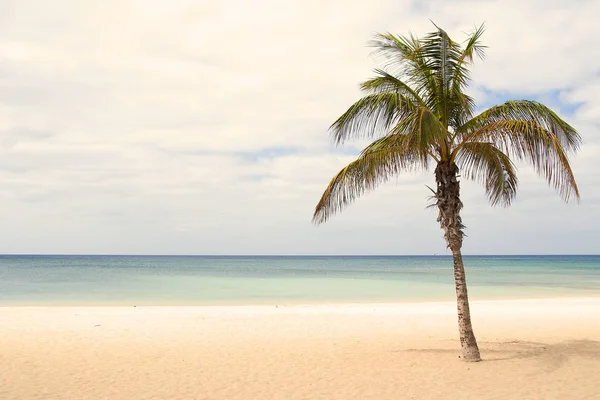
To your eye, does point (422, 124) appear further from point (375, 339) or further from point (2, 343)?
point (2, 343)

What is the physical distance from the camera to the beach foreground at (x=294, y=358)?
7660mm

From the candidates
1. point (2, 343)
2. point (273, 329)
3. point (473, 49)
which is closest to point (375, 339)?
point (273, 329)

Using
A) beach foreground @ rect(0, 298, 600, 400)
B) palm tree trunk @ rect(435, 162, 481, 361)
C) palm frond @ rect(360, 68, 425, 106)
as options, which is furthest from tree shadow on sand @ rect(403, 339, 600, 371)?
palm frond @ rect(360, 68, 425, 106)

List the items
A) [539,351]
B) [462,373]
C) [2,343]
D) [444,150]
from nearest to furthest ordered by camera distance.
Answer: [462,373] → [444,150] → [539,351] → [2,343]

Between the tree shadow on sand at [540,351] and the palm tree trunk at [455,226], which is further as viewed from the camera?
the tree shadow on sand at [540,351]

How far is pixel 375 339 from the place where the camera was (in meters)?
12.1

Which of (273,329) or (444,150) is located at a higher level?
(444,150)

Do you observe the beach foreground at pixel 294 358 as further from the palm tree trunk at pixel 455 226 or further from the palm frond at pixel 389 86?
the palm frond at pixel 389 86

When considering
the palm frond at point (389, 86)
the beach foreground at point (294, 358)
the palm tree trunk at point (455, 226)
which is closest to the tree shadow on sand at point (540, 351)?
the beach foreground at point (294, 358)

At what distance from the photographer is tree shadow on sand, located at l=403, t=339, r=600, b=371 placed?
9.52 m

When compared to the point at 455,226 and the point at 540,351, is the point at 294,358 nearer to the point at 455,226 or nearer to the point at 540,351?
the point at 455,226

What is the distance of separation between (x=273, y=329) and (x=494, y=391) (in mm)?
7322

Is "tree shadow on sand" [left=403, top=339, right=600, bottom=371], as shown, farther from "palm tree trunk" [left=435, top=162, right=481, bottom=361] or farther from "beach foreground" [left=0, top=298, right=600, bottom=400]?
Answer: "palm tree trunk" [left=435, top=162, right=481, bottom=361]

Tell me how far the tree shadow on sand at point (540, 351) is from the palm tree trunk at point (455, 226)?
0.50 meters
